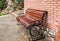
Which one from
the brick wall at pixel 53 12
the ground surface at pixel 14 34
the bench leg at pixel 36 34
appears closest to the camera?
the brick wall at pixel 53 12

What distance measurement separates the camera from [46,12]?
4891mm

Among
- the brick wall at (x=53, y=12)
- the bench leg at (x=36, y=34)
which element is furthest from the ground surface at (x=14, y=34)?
the brick wall at (x=53, y=12)

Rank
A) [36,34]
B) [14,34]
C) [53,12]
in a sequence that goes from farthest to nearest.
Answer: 1. [14,34]
2. [36,34]
3. [53,12]

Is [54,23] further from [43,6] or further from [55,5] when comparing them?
[43,6]

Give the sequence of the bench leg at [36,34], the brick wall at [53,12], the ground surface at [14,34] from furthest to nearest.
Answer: the ground surface at [14,34] → the bench leg at [36,34] → the brick wall at [53,12]

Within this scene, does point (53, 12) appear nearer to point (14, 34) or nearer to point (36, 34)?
point (36, 34)

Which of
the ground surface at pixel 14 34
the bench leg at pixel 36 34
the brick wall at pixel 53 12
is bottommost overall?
the ground surface at pixel 14 34

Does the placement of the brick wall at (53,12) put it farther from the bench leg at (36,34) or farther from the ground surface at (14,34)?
the ground surface at (14,34)

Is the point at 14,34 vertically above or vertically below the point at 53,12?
below

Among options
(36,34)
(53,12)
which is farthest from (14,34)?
(53,12)

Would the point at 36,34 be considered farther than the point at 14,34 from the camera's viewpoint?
No

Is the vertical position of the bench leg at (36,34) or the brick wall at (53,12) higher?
the brick wall at (53,12)

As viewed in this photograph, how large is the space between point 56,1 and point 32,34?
1447mm

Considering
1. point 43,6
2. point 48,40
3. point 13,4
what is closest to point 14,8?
point 13,4
